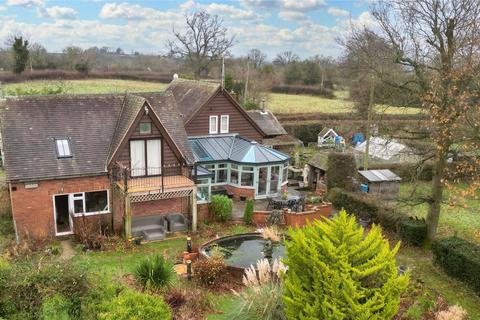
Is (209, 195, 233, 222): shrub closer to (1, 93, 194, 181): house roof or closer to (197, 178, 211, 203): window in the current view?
(197, 178, 211, 203): window

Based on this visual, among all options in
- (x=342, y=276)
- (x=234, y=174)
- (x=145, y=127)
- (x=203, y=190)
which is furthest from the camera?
(x=234, y=174)

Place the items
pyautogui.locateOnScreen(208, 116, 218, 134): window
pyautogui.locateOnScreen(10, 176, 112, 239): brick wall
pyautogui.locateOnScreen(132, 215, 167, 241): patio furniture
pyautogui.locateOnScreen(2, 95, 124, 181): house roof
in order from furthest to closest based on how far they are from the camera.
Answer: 1. pyautogui.locateOnScreen(208, 116, 218, 134): window
2. pyautogui.locateOnScreen(132, 215, 167, 241): patio furniture
3. pyautogui.locateOnScreen(2, 95, 124, 181): house roof
4. pyautogui.locateOnScreen(10, 176, 112, 239): brick wall

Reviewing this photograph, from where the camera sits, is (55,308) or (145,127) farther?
(145,127)

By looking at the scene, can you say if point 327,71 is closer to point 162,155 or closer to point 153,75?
point 153,75

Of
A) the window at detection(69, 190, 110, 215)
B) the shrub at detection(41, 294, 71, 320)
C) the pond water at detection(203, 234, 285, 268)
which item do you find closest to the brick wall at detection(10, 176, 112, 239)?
the window at detection(69, 190, 110, 215)

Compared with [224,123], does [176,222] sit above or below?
below

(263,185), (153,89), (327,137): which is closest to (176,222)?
(263,185)

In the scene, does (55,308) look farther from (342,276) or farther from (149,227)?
(149,227)

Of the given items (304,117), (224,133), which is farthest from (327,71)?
(224,133)
